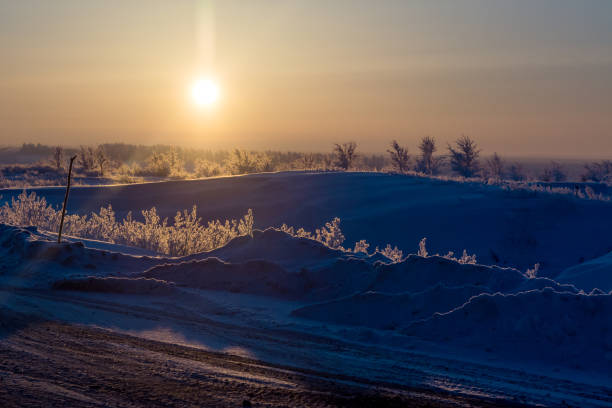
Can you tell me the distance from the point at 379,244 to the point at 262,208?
6.29 m

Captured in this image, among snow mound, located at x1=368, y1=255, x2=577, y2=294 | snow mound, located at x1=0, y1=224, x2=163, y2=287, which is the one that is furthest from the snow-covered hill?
snow mound, located at x1=0, y1=224, x2=163, y2=287

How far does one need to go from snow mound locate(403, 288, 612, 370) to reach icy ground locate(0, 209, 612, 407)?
0.5 inches

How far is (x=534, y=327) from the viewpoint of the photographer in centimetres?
636

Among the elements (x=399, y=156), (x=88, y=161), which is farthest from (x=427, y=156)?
(x=88, y=161)

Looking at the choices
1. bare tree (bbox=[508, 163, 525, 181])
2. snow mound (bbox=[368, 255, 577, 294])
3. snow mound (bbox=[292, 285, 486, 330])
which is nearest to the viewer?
snow mound (bbox=[292, 285, 486, 330])

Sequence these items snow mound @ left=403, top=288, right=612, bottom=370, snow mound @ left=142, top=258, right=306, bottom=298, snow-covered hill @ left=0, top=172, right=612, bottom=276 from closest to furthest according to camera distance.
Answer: snow mound @ left=403, top=288, right=612, bottom=370, snow mound @ left=142, top=258, right=306, bottom=298, snow-covered hill @ left=0, top=172, right=612, bottom=276

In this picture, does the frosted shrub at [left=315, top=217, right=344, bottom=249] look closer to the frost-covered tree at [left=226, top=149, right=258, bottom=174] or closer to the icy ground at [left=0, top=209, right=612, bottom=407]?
the icy ground at [left=0, top=209, right=612, bottom=407]

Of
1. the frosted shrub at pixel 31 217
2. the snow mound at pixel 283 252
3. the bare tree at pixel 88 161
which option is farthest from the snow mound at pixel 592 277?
the bare tree at pixel 88 161

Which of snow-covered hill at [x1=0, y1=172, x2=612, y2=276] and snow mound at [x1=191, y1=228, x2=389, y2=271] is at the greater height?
snow-covered hill at [x1=0, y1=172, x2=612, y2=276]

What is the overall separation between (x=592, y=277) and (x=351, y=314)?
4.70 metres

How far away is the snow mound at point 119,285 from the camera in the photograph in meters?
8.43

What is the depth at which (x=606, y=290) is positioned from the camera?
9078 millimetres

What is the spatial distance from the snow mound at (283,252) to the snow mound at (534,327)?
105 inches

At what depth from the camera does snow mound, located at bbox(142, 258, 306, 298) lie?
8703 mm
